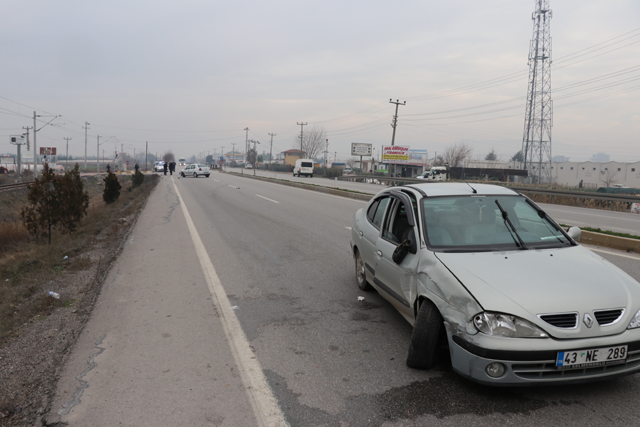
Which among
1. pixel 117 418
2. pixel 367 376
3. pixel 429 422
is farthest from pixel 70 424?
pixel 429 422

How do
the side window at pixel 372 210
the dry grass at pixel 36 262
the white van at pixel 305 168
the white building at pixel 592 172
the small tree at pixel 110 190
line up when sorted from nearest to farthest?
the dry grass at pixel 36 262
the side window at pixel 372 210
the small tree at pixel 110 190
the white van at pixel 305 168
the white building at pixel 592 172

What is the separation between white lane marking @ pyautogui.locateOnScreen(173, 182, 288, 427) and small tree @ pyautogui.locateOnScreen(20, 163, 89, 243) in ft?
26.0

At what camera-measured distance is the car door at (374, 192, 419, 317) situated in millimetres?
4238

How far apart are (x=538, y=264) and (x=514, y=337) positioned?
0.89 meters

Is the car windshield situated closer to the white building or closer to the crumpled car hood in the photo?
the crumpled car hood


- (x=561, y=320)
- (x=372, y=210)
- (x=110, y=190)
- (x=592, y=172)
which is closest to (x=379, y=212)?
(x=372, y=210)

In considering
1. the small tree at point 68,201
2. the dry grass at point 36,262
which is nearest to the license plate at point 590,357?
the dry grass at point 36,262

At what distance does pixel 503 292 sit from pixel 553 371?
59cm

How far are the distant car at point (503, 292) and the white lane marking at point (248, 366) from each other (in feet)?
4.01

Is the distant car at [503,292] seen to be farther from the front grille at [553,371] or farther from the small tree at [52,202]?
the small tree at [52,202]

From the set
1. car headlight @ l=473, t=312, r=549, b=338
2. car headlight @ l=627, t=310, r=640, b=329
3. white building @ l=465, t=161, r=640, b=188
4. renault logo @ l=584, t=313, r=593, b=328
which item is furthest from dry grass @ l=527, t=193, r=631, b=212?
white building @ l=465, t=161, r=640, b=188

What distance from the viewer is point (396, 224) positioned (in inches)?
197

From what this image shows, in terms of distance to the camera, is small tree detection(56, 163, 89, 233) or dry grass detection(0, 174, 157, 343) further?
small tree detection(56, 163, 89, 233)

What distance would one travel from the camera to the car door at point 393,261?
424 centimetres
